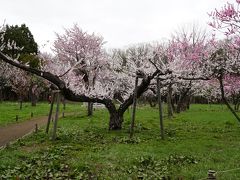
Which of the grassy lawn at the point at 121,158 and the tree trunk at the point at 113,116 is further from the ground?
the tree trunk at the point at 113,116

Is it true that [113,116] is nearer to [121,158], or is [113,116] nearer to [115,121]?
[115,121]

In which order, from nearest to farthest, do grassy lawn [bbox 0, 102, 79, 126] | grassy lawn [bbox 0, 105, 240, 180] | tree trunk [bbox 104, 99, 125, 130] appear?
grassy lawn [bbox 0, 105, 240, 180] → tree trunk [bbox 104, 99, 125, 130] → grassy lawn [bbox 0, 102, 79, 126]

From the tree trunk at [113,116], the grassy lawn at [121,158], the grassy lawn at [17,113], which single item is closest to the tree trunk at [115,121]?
the tree trunk at [113,116]

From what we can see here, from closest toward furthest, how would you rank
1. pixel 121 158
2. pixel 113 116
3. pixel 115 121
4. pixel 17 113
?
pixel 121 158
pixel 115 121
pixel 113 116
pixel 17 113

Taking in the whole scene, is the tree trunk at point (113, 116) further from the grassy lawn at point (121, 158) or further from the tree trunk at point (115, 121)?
the grassy lawn at point (121, 158)

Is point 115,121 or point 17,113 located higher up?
point 115,121

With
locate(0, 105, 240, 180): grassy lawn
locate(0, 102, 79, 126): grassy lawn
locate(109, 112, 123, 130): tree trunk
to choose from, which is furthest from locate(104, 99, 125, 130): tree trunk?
locate(0, 102, 79, 126): grassy lawn

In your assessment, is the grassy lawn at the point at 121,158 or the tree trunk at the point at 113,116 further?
the tree trunk at the point at 113,116

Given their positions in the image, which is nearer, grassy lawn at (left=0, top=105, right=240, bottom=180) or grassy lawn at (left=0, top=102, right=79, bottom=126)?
grassy lawn at (left=0, top=105, right=240, bottom=180)

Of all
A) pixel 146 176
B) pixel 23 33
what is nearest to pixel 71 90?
pixel 146 176

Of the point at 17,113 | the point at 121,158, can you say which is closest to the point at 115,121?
the point at 121,158

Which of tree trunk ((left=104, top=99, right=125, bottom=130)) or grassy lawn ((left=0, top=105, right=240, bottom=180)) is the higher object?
tree trunk ((left=104, top=99, right=125, bottom=130))

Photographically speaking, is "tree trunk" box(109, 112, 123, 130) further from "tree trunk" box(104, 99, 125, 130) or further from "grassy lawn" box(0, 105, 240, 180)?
"grassy lawn" box(0, 105, 240, 180)

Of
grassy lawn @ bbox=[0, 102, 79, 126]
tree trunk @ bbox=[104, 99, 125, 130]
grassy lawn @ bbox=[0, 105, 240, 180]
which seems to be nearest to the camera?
grassy lawn @ bbox=[0, 105, 240, 180]
